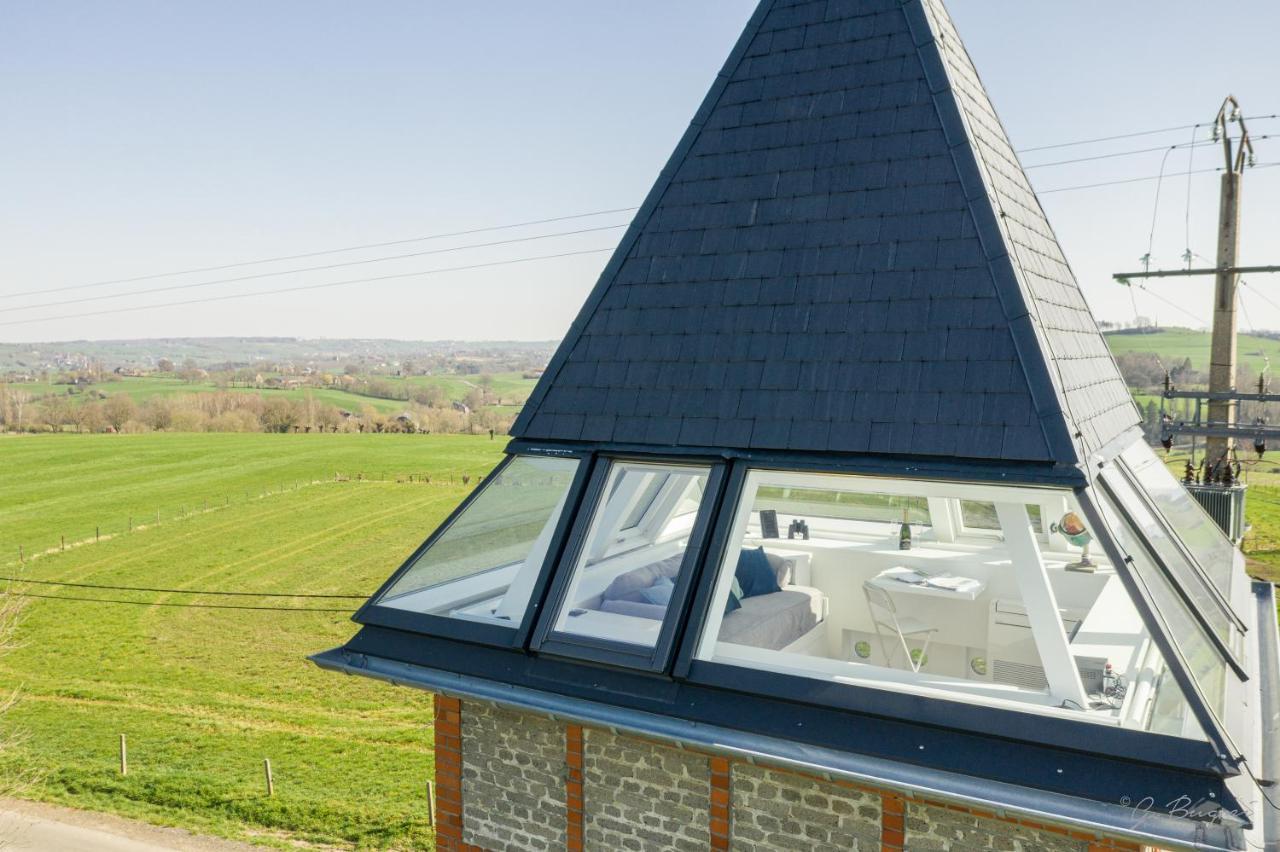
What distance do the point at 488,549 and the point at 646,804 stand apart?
2134 millimetres

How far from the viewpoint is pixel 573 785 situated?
5.83 meters

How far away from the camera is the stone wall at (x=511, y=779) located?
19.5 ft

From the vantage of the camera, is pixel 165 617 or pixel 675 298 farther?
pixel 165 617

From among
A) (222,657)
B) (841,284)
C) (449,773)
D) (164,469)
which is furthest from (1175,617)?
(164,469)

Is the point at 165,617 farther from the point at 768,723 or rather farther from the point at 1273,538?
the point at 1273,538

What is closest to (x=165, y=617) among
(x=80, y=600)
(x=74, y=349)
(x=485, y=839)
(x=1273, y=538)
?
(x=80, y=600)

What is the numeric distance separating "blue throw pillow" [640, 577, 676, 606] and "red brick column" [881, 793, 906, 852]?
175cm

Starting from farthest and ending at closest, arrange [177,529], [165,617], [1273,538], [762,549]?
1. [177,529]
2. [165,617]
3. [1273,538]
4. [762,549]

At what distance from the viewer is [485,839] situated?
20.6 feet

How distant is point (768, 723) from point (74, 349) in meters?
215

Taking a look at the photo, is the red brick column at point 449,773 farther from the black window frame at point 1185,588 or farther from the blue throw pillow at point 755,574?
the black window frame at point 1185,588

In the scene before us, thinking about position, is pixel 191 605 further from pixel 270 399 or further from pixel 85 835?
pixel 270 399

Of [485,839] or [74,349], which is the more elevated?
[74,349]

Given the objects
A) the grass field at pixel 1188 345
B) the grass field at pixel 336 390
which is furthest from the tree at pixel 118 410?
the grass field at pixel 1188 345
